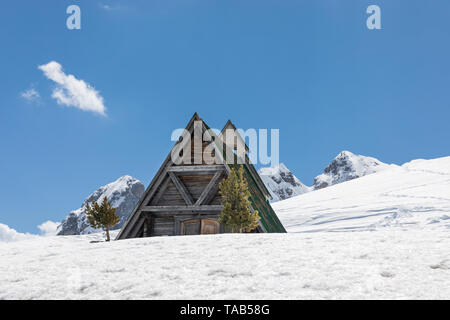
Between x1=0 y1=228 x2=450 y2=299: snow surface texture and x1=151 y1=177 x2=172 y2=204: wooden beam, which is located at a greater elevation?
x1=151 y1=177 x2=172 y2=204: wooden beam

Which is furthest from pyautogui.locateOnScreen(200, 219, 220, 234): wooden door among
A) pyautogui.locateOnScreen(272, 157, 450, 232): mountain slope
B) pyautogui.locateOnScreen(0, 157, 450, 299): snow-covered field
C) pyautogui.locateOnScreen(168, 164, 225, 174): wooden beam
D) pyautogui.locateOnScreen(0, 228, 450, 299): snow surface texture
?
Answer: pyautogui.locateOnScreen(272, 157, 450, 232): mountain slope

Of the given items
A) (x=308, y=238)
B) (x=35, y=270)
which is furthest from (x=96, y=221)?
(x=308, y=238)

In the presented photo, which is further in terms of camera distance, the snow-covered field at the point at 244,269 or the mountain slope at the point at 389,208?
the mountain slope at the point at 389,208

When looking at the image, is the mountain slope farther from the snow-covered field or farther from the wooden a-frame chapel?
the snow-covered field

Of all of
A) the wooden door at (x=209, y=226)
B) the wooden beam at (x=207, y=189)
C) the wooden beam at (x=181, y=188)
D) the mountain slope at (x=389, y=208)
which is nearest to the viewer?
the wooden beam at (x=207, y=189)

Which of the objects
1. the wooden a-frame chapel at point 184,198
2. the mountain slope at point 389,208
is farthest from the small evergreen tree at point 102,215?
the mountain slope at point 389,208

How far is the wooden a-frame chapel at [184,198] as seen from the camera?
14.7 meters

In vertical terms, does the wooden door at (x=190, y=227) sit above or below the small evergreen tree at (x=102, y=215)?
below

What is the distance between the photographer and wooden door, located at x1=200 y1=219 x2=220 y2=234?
15.0 m

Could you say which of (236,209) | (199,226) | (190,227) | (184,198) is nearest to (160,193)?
(184,198)

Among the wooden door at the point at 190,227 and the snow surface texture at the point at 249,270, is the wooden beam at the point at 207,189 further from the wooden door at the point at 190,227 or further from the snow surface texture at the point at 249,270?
the snow surface texture at the point at 249,270
